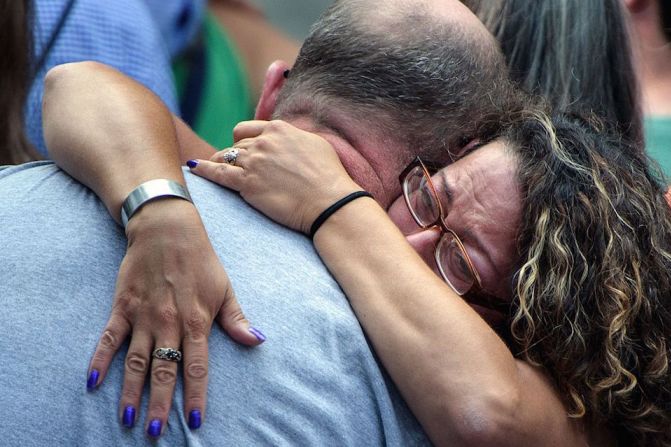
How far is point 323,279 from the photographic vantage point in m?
1.58

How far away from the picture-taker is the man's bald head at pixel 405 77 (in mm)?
1930

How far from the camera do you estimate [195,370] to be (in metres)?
1.45

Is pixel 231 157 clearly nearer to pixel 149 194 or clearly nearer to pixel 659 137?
pixel 149 194

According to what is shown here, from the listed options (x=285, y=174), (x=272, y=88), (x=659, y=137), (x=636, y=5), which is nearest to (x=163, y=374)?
(x=285, y=174)

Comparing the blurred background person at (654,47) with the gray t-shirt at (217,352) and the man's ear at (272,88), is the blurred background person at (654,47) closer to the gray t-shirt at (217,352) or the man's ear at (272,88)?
the man's ear at (272,88)

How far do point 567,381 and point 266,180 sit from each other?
0.59 metres

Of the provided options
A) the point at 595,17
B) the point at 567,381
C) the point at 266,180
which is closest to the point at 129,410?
the point at 266,180

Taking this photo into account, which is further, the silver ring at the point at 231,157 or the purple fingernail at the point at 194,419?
the silver ring at the point at 231,157

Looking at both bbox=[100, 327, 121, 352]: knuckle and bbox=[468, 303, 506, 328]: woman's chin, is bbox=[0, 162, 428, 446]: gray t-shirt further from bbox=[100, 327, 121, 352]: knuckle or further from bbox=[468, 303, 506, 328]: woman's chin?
bbox=[468, 303, 506, 328]: woman's chin

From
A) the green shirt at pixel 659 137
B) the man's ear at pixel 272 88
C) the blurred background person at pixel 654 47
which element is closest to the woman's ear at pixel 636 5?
the blurred background person at pixel 654 47

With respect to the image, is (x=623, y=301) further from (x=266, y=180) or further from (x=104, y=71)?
(x=104, y=71)

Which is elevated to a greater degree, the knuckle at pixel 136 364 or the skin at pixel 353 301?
the skin at pixel 353 301

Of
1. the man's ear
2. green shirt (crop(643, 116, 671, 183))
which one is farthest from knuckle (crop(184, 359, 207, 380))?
green shirt (crop(643, 116, 671, 183))

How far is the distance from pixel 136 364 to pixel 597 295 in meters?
0.73
